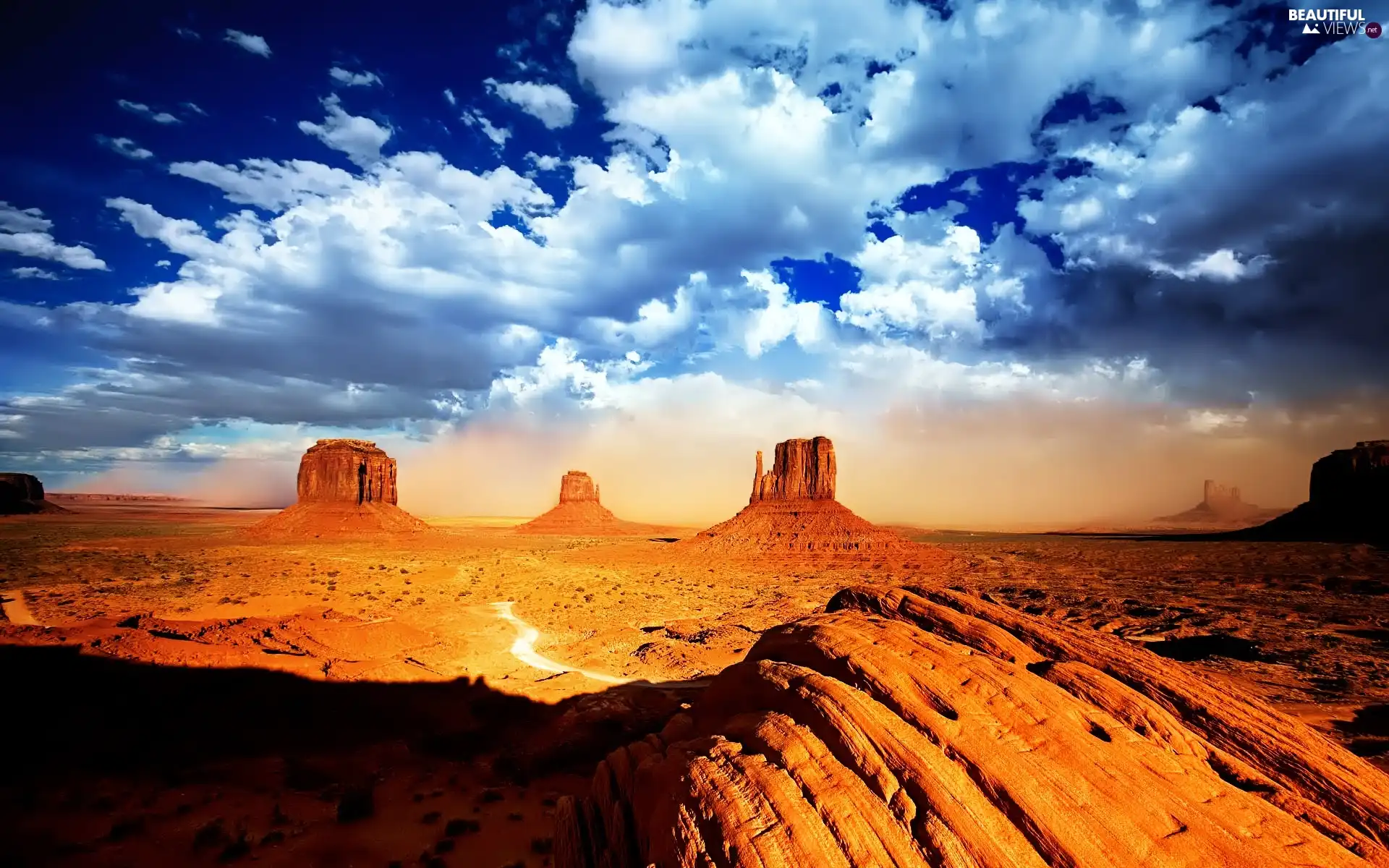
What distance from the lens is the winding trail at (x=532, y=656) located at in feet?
85.7

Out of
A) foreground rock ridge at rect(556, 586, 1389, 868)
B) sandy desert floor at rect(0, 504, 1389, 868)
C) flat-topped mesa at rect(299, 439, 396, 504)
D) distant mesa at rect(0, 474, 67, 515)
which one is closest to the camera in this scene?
foreground rock ridge at rect(556, 586, 1389, 868)

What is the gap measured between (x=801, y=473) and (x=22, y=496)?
195m

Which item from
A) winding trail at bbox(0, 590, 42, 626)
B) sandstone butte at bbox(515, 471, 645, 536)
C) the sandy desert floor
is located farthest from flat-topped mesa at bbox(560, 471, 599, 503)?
winding trail at bbox(0, 590, 42, 626)

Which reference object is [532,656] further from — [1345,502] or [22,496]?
[22,496]

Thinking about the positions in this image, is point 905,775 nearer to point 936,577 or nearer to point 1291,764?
point 1291,764

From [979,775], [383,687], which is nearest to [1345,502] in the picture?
[979,775]

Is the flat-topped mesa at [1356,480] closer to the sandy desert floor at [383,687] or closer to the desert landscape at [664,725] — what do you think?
the sandy desert floor at [383,687]

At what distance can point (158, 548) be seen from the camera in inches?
3155

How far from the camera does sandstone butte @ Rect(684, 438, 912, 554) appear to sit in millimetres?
89812

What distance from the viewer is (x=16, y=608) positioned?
35312 mm

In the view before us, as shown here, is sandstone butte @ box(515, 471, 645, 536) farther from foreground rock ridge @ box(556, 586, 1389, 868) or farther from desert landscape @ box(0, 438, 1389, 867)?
foreground rock ridge @ box(556, 586, 1389, 868)

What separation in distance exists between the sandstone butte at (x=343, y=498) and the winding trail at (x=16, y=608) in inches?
2553

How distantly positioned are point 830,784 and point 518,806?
11273mm

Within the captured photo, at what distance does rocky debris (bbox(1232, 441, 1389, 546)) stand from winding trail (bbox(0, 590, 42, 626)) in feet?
502
